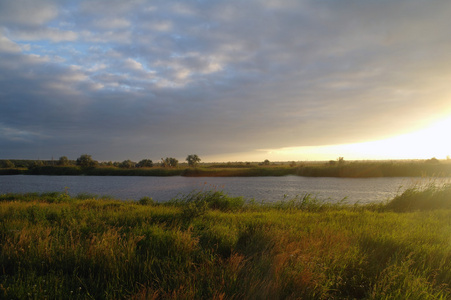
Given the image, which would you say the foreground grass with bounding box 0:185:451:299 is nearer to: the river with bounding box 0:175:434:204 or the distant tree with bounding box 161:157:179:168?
the river with bounding box 0:175:434:204

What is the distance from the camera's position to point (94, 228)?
632 cm

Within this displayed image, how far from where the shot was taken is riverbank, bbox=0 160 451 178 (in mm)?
31594

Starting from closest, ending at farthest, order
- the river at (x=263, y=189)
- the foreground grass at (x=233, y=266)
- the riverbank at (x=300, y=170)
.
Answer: the foreground grass at (x=233, y=266), the river at (x=263, y=189), the riverbank at (x=300, y=170)

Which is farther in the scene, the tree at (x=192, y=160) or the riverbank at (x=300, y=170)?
the tree at (x=192, y=160)

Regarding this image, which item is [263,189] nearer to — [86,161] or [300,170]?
[300,170]

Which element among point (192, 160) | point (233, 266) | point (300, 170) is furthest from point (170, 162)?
point (233, 266)

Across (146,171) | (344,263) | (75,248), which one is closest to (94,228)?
(75,248)

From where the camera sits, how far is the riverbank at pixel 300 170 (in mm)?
31594

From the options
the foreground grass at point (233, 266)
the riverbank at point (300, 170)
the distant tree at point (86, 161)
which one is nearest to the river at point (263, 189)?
the riverbank at point (300, 170)

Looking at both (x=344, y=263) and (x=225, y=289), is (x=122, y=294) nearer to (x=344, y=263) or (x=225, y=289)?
(x=225, y=289)

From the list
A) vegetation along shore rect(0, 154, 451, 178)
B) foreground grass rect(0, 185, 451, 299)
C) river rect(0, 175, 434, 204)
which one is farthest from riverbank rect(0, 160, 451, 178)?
foreground grass rect(0, 185, 451, 299)

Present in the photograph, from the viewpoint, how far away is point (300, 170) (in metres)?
37.3

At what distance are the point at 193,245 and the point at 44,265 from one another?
2.45 m

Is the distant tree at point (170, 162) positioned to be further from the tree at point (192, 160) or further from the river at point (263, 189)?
the river at point (263, 189)
